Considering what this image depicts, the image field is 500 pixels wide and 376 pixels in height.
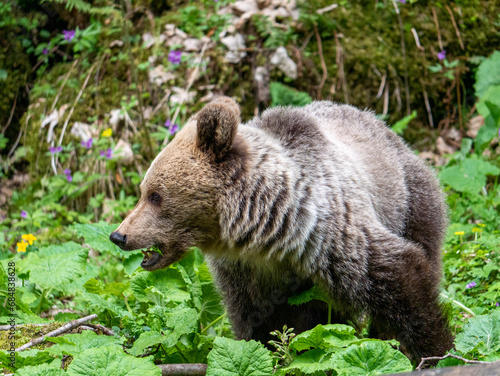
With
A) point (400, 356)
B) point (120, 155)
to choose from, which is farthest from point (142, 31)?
point (400, 356)

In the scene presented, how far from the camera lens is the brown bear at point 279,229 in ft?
11.6

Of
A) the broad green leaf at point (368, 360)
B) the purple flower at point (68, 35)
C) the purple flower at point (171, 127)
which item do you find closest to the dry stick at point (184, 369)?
the broad green leaf at point (368, 360)

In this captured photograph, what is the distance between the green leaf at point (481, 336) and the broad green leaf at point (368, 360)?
427mm

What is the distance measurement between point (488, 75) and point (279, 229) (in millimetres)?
5297

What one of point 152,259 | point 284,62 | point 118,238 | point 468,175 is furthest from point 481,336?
point 284,62

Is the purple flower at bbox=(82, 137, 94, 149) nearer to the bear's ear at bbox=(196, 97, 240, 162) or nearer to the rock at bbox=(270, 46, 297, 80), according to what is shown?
the rock at bbox=(270, 46, 297, 80)

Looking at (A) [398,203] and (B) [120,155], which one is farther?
(B) [120,155]

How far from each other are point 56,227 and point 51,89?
9.11 ft

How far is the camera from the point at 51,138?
8281 millimetres

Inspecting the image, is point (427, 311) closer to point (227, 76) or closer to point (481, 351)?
point (481, 351)

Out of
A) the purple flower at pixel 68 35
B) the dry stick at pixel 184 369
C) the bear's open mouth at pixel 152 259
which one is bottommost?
the dry stick at pixel 184 369

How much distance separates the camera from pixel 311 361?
303 cm

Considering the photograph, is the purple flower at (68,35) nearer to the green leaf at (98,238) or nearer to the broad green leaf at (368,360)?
the green leaf at (98,238)

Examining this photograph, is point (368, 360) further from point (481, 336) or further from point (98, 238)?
point (98, 238)
